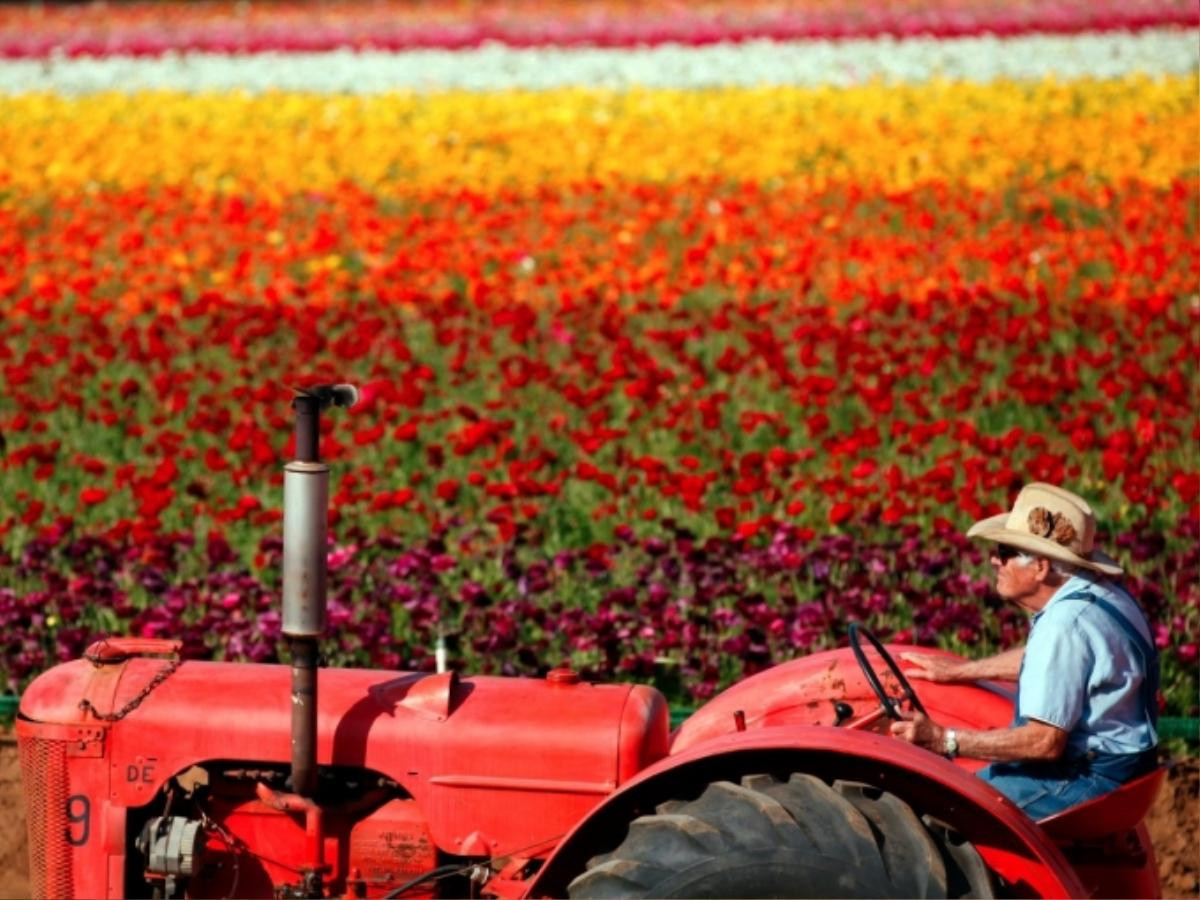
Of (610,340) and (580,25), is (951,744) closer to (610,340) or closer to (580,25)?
(610,340)

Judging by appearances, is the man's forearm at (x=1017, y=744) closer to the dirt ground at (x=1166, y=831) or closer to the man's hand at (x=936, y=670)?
the man's hand at (x=936, y=670)

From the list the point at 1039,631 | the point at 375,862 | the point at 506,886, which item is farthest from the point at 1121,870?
the point at 375,862

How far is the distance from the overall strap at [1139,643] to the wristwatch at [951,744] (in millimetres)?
385

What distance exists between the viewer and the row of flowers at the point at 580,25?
1694cm

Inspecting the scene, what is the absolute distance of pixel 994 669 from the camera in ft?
14.5

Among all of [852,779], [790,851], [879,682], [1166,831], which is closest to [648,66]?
[1166,831]

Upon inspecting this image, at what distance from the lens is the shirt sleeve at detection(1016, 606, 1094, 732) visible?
12.3ft

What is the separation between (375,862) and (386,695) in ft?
1.17

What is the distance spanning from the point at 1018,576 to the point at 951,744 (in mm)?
469

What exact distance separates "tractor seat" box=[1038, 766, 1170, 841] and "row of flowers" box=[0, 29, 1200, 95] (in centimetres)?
1152

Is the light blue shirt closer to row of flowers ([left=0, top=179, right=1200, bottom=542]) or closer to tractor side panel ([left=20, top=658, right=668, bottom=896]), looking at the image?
tractor side panel ([left=20, top=658, right=668, bottom=896])

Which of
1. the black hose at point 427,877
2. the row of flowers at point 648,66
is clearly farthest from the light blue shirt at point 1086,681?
the row of flowers at point 648,66

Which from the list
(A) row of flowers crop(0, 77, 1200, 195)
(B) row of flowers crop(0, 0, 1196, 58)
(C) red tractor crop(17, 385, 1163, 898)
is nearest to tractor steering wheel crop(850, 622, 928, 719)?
(C) red tractor crop(17, 385, 1163, 898)

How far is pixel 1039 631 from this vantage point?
12.6ft
